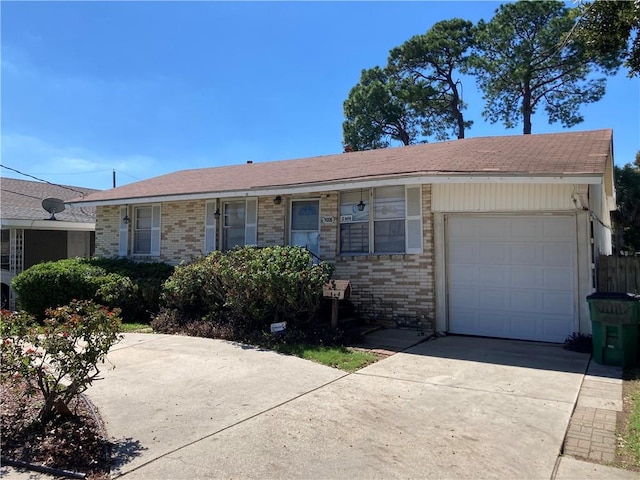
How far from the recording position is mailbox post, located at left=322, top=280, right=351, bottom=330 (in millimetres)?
8797

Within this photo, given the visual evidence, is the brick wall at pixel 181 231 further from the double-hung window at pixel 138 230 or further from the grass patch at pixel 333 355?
the grass patch at pixel 333 355

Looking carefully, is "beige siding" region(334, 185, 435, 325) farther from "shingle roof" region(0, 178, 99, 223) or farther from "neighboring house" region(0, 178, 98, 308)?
Result: "neighboring house" region(0, 178, 98, 308)

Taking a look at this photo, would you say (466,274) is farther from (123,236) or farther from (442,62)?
(442,62)

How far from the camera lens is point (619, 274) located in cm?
945

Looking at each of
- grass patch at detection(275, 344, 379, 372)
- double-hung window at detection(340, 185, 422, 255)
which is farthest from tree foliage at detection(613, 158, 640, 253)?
grass patch at detection(275, 344, 379, 372)

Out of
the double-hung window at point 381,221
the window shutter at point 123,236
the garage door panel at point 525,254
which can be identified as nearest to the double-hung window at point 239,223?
the double-hung window at point 381,221

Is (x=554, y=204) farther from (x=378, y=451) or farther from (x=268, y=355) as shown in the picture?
(x=378, y=451)

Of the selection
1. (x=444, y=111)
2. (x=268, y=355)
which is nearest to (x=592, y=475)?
(x=268, y=355)

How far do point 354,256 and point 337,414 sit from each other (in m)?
5.81

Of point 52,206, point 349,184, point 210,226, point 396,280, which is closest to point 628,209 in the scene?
A: point 396,280

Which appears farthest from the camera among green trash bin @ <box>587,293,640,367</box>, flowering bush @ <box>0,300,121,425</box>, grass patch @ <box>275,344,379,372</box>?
grass patch @ <box>275,344,379,372</box>

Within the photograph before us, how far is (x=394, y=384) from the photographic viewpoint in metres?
6.20

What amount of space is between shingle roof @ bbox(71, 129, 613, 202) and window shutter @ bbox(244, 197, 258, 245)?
1.66ft

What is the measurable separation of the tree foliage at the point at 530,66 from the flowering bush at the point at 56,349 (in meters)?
24.8
